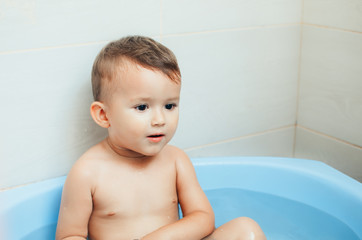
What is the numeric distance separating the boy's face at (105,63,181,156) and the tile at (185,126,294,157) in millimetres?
464

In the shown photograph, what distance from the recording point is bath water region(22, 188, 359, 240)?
129 cm

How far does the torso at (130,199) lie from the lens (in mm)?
1144

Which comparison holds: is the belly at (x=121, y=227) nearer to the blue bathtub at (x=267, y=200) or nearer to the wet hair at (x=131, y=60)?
the blue bathtub at (x=267, y=200)

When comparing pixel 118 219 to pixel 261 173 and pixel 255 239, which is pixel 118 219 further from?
pixel 261 173

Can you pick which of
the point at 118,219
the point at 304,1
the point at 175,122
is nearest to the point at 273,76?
the point at 304,1

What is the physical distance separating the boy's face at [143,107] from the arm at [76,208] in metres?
0.14

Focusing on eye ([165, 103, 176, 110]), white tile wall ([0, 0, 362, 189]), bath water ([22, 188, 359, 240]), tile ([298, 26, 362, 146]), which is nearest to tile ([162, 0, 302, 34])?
white tile wall ([0, 0, 362, 189])

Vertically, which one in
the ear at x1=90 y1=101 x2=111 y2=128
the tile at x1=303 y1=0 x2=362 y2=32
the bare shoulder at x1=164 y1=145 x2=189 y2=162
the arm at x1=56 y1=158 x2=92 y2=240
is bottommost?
the arm at x1=56 y1=158 x2=92 y2=240

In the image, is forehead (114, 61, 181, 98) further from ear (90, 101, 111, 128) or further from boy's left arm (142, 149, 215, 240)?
boy's left arm (142, 149, 215, 240)

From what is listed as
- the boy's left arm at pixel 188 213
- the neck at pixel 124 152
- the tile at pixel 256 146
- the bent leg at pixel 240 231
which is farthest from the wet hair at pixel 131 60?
the tile at pixel 256 146

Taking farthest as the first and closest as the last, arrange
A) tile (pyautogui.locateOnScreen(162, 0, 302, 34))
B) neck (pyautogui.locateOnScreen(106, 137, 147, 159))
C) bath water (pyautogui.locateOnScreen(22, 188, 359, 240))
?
tile (pyautogui.locateOnScreen(162, 0, 302, 34)) → bath water (pyautogui.locateOnScreen(22, 188, 359, 240)) → neck (pyautogui.locateOnScreen(106, 137, 147, 159))

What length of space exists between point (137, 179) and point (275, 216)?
0.45 metres

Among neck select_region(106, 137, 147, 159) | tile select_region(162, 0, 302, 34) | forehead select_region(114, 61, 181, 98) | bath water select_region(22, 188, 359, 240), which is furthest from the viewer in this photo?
tile select_region(162, 0, 302, 34)

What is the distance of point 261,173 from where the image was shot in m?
1.47
